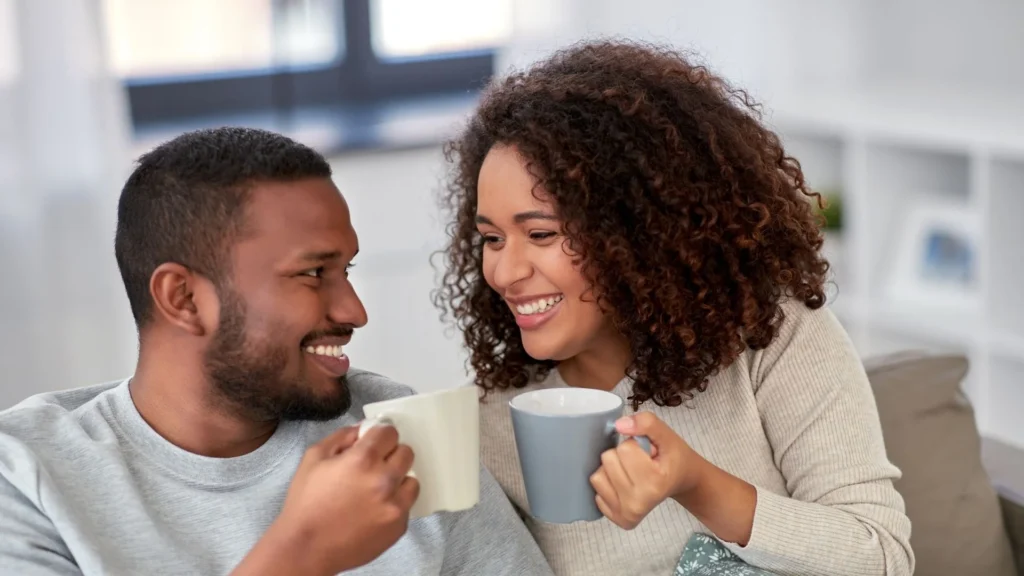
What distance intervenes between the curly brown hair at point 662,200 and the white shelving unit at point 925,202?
1.33 m

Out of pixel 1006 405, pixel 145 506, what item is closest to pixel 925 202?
pixel 1006 405

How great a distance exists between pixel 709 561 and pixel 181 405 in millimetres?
588

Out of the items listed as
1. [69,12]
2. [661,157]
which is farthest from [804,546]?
[69,12]

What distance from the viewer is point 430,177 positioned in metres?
3.29

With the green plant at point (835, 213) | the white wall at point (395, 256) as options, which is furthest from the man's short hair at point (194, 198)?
the green plant at point (835, 213)

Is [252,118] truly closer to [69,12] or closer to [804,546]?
[69,12]

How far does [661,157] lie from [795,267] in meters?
0.22

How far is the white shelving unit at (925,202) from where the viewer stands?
2783 mm

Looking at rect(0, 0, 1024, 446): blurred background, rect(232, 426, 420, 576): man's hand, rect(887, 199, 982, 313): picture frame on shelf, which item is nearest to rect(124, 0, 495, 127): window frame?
rect(0, 0, 1024, 446): blurred background

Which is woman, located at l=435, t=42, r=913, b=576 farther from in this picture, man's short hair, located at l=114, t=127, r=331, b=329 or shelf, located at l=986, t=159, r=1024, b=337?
shelf, located at l=986, t=159, r=1024, b=337

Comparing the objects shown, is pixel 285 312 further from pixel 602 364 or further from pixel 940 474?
pixel 940 474

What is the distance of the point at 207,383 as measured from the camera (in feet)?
4.04

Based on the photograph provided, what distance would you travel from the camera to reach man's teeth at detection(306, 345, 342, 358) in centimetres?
122

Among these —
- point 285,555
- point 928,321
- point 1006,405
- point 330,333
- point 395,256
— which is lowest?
point 1006,405
